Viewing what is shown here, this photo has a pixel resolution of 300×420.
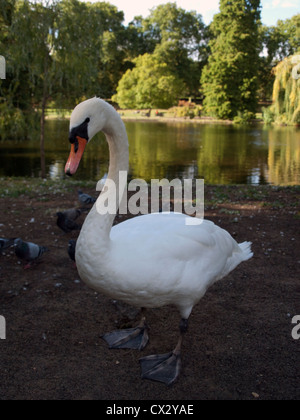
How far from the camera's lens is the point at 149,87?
2158 inches

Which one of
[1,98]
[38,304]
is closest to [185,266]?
[38,304]

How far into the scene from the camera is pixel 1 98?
1320 cm

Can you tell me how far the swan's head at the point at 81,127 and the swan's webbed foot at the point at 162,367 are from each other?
181cm

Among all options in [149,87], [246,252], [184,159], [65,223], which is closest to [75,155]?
[246,252]

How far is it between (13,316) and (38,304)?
1.03ft

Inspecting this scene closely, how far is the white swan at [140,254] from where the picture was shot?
9.46 ft

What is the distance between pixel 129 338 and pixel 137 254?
3.83ft

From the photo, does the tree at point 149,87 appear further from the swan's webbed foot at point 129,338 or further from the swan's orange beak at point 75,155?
the swan's orange beak at point 75,155

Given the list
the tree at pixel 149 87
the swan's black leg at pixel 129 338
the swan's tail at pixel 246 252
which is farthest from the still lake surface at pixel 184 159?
the tree at pixel 149 87

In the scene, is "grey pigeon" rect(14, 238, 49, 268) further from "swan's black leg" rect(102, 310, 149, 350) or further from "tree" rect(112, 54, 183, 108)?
"tree" rect(112, 54, 183, 108)

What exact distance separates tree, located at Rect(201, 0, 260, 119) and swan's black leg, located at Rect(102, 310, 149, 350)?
47.3m

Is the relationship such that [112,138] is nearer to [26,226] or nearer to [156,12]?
[26,226]

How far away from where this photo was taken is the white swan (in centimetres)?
288

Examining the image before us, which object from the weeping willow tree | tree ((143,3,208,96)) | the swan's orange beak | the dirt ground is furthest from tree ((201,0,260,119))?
the swan's orange beak
